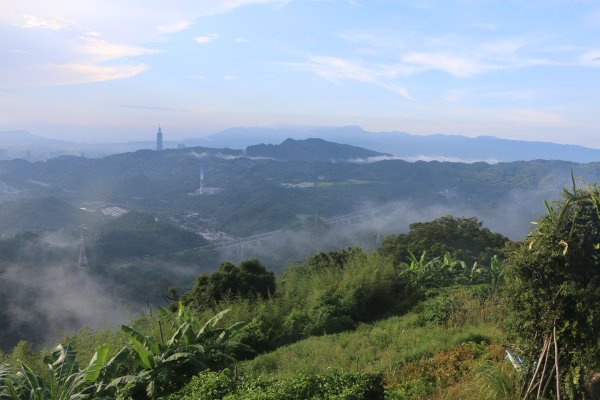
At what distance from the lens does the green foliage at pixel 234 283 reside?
1378 centimetres

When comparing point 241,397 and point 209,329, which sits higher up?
point 241,397

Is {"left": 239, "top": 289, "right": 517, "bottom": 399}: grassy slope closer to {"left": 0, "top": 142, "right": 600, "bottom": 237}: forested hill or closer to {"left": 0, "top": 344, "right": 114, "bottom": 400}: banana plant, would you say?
{"left": 0, "top": 344, "right": 114, "bottom": 400}: banana plant

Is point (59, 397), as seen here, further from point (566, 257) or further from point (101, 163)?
point (101, 163)

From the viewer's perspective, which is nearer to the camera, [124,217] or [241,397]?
[241,397]

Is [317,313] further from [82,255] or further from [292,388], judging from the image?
[82,255]

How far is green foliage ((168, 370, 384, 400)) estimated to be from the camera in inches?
157

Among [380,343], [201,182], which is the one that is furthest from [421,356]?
[201,182]

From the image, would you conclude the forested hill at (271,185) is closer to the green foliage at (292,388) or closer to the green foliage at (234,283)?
the green foliage at (234,283)

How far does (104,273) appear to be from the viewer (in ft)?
140

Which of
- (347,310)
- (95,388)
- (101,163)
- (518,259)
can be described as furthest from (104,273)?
(101,163)

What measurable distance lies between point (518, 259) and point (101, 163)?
141915 mm

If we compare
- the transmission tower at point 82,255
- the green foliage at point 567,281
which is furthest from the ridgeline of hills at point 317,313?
the transmission tower at point 82,255

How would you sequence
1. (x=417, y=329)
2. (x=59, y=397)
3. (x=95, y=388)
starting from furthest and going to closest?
1. (x=417, y=329)
2. (x=95, y=388)
3. (x=59, y=397)

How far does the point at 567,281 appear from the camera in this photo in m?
3.90
